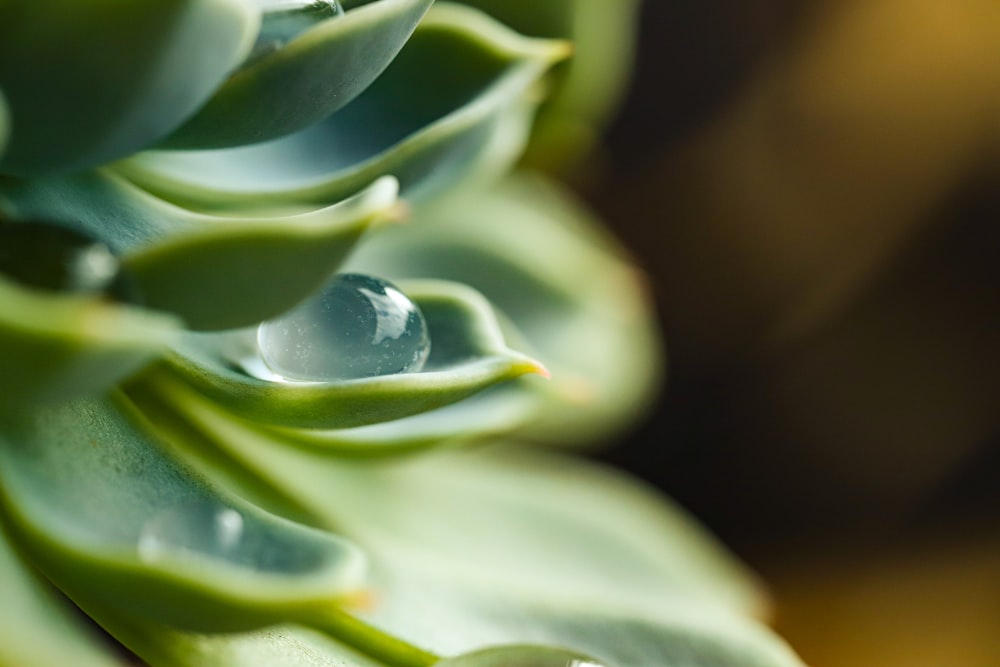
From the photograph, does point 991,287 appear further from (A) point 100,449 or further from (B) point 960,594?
(A) point 100,449

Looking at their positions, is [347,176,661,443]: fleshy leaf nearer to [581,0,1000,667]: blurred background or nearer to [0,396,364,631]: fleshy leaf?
[0,396,364,631]: fleshy leaf

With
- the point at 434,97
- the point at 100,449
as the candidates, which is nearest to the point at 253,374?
the point at 100,449

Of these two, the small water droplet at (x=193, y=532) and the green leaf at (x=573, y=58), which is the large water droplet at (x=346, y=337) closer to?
the small water droplet at (x=193, y=532)

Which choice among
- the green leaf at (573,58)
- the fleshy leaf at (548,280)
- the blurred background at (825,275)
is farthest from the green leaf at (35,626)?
the blurred background at (825,275)

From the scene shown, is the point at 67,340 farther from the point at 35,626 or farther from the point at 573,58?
the point at 573,58

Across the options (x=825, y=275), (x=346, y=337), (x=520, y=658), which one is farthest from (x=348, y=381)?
(x=825, y=275)

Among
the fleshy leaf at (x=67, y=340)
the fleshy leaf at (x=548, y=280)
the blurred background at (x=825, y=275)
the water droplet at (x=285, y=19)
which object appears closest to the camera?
the fleshy leaf at (x=67, y=340)

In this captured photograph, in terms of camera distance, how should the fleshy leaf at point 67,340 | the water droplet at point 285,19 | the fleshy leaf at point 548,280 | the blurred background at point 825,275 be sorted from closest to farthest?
the fleshy leaf at point 67,340
the water droplet at point 285,19
the fleshy leaf at point 548,280
the blurred background at point 825,275
